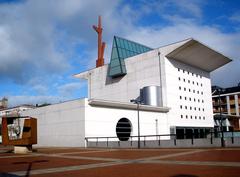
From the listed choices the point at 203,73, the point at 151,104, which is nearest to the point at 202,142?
the point at 151,104

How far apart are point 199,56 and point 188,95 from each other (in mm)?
7634

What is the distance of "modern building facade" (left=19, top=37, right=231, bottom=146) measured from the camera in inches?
1591

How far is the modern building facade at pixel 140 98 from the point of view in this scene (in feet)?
133

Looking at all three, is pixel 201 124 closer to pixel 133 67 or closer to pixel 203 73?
pixel 203 73

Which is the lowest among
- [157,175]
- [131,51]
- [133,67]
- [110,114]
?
[157,175]

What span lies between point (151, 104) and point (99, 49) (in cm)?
2446

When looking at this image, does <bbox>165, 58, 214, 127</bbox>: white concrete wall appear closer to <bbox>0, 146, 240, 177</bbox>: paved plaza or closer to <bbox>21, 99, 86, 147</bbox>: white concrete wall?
<bbox>21, 99, 86, 147</bbox>: white concrete wall

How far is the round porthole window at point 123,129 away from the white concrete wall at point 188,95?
9.74 m

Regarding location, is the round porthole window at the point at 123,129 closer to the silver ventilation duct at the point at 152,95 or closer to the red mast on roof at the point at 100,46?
the silver ventilation duct at the point at 152,95

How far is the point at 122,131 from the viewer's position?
143 ft

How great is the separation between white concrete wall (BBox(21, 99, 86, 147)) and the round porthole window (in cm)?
645

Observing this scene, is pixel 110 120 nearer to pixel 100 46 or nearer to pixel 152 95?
pixel 152 95

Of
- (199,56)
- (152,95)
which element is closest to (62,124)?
(152,95)

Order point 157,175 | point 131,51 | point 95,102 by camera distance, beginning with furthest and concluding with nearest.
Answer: point 131,51 < point 95,102 < point 157,175
